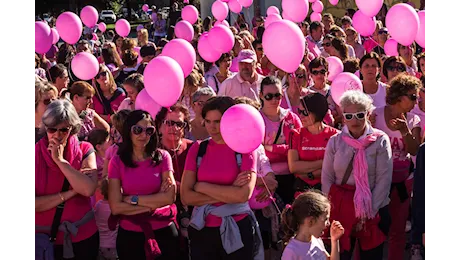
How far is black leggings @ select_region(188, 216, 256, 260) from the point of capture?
3.93 m

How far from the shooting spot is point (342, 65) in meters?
6.93

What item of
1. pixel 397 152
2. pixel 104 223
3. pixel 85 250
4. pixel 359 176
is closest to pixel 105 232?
pixel 104 223

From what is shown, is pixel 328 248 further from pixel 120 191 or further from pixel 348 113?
pixel 120 191

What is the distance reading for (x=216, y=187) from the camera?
12.7 ft

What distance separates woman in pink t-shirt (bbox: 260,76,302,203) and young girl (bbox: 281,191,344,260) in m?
1.25

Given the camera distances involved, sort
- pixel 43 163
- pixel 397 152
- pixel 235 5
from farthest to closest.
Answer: pixel 235 5
pixel 397 152
pixel 43 163

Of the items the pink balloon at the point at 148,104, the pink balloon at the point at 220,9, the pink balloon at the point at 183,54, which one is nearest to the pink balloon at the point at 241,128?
the pink balloon at the point at 148,104

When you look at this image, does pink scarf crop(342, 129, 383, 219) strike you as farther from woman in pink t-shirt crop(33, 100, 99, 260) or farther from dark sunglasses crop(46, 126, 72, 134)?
dark sunglasses crop(46, 126, 72, 134)

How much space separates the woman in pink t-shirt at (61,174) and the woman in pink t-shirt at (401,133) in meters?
2.27

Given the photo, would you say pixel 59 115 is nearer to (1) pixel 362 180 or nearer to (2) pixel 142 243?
(2) pixel 142 243

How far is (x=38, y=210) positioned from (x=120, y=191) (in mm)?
521

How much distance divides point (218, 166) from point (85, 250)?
1.07 m

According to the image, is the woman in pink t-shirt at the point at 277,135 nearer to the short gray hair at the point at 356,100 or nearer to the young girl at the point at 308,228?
the short gray hair at the point at 356,100
